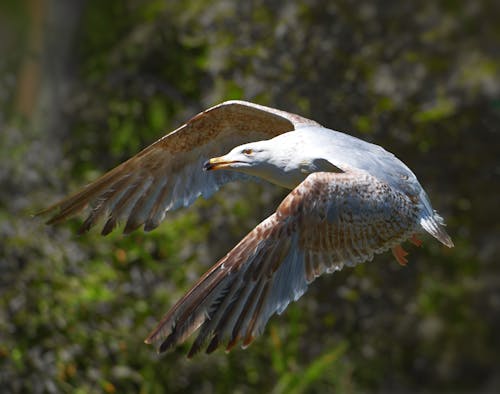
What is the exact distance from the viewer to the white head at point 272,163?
3.22m

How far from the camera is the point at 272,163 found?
3.25 m

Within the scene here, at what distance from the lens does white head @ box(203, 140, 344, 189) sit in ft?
10.6

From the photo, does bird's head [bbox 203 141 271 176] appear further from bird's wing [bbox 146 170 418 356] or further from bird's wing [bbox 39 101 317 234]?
bird's wing [bbox 39 101 317 234]

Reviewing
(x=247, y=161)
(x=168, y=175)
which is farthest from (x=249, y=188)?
(x=247, y=161)

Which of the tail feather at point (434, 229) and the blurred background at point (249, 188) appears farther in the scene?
the blurred background at point (249, 188)

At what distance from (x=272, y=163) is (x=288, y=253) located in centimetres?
35

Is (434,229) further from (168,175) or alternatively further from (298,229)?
(168,175)

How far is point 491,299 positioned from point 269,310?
148 inches

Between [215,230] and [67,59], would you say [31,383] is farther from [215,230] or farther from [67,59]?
[67,59]

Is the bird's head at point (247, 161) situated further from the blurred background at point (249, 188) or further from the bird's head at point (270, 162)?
the blurred background at point (249, 188)

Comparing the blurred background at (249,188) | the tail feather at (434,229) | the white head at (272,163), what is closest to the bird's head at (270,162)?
the white head at (272,163)

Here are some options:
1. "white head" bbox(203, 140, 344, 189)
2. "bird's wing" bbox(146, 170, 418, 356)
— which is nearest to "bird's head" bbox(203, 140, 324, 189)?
"white head" bbox(203, 140, 344, 189)

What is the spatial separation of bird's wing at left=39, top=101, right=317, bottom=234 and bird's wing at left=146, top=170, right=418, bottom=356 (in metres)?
0.72

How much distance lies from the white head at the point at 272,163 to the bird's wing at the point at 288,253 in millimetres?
187
